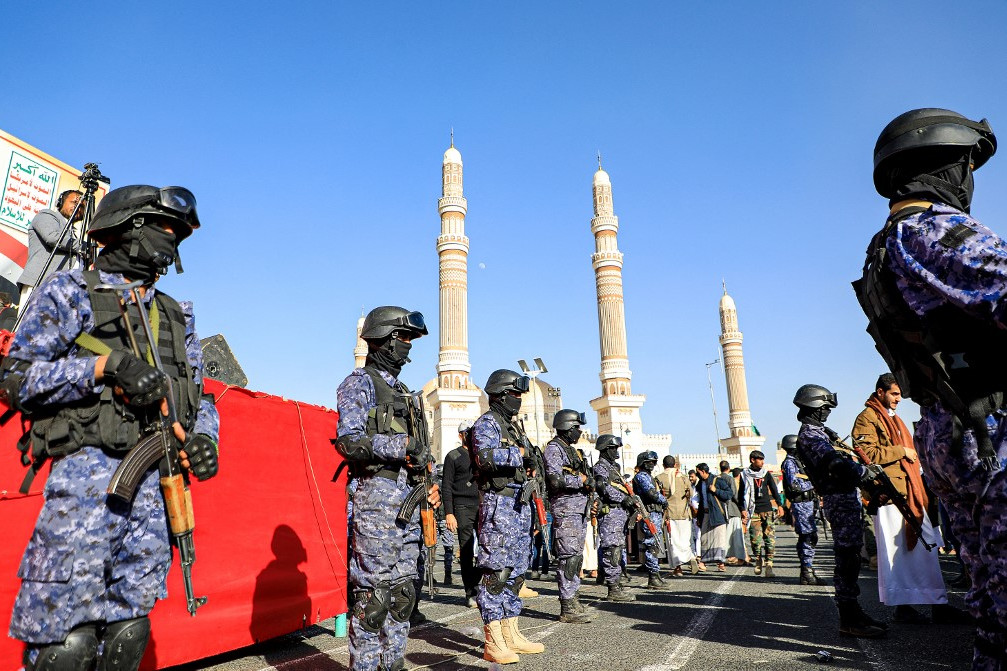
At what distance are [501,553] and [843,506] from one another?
2.42 metres

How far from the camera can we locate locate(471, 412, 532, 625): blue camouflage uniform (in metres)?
4.17

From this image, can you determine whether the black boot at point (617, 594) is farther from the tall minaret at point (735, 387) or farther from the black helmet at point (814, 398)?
the tall minaret at point (735, 387)

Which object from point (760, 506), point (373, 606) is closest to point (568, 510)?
point (373, 606)

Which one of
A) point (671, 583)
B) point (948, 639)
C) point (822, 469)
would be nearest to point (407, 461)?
point (822, 469)

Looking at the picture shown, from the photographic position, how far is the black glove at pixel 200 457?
2256mm

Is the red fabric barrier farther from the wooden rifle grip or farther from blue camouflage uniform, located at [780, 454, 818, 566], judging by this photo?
blue camouflage uniform, located at [780, 454, 818, 566]

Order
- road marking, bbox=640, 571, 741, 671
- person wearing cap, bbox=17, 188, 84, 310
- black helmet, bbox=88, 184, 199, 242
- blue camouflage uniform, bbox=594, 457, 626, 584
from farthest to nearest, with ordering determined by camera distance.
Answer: blue camouflage uniform, bbox=594, 457, 626, 584, person wearing cap, bbox=17, 188, 84, 310, road marking, bbox=640, 571, 741, 671, black helmet, bbox=88, 184, 199, 242

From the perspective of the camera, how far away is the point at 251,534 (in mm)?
4480

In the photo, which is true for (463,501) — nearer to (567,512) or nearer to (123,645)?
(567,512)

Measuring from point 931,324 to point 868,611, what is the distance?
14.6 ft

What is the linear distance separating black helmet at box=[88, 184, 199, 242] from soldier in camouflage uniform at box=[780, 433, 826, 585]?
6.33 metres

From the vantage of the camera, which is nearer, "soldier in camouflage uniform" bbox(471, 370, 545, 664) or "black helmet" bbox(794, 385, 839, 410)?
"soldier in camouflage uniform" bbox(471, 370, 545, 664)

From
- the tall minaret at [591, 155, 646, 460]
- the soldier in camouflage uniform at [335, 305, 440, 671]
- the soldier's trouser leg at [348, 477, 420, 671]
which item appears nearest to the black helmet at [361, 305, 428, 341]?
the soldier in camouflage uniform at [335, 305, 440, 671]

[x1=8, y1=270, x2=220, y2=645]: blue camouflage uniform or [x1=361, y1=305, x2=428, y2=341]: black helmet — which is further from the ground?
[x1=361, y1=305, x2=428, y2=341]: black helmet
